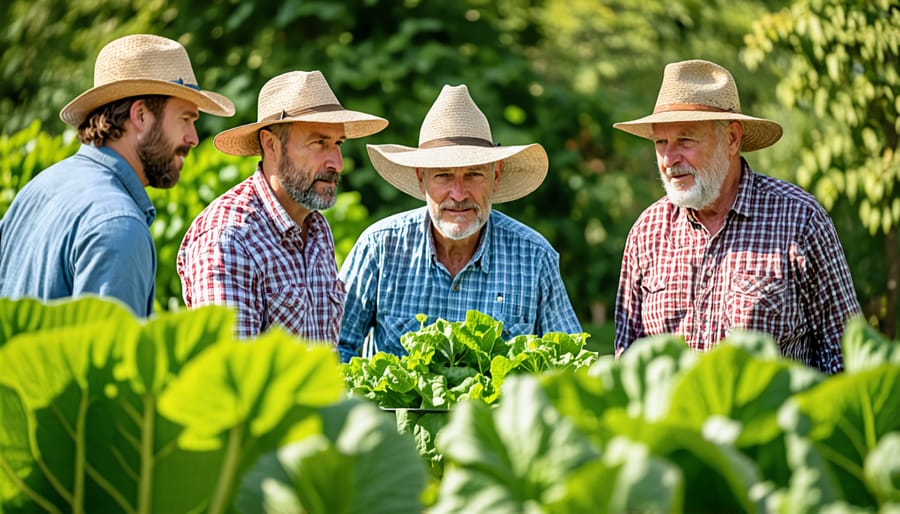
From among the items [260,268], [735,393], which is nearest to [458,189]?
[260,268]

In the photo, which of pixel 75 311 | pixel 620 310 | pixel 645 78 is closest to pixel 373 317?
pixel 620 310

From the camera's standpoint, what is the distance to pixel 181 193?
20.1 feet

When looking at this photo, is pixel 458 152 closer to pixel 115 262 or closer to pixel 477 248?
pixel 477 248

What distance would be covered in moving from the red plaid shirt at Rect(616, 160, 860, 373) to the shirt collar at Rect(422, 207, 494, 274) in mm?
618

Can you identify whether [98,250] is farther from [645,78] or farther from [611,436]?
[645,78]

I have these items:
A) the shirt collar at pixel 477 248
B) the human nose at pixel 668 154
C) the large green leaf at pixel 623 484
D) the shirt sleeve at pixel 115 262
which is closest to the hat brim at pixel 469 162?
the shirt collar at pixel 477 248

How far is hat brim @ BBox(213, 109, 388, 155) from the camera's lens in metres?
4.11

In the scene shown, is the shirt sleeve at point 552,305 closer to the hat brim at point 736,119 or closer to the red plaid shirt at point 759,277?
the red plaid shirt at point 759,277

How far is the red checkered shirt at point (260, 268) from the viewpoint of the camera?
3617 mm

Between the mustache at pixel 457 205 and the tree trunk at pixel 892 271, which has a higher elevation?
the mustache at pixel 457 205

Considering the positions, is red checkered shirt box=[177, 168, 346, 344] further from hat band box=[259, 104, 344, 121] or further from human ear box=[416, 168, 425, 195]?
human ear box=[416, 168, 425, 195]

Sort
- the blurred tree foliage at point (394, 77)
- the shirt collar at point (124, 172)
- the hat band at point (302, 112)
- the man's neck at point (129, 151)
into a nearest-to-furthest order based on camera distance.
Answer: the shirt collar at point (124, 172) < the man's neck at point (129, 151) < the hat band at point (302, 112) < the blurred tree foliage at point (394, 77)

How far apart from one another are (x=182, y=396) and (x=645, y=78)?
1172 cm

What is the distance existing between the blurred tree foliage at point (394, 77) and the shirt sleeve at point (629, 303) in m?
3.87
